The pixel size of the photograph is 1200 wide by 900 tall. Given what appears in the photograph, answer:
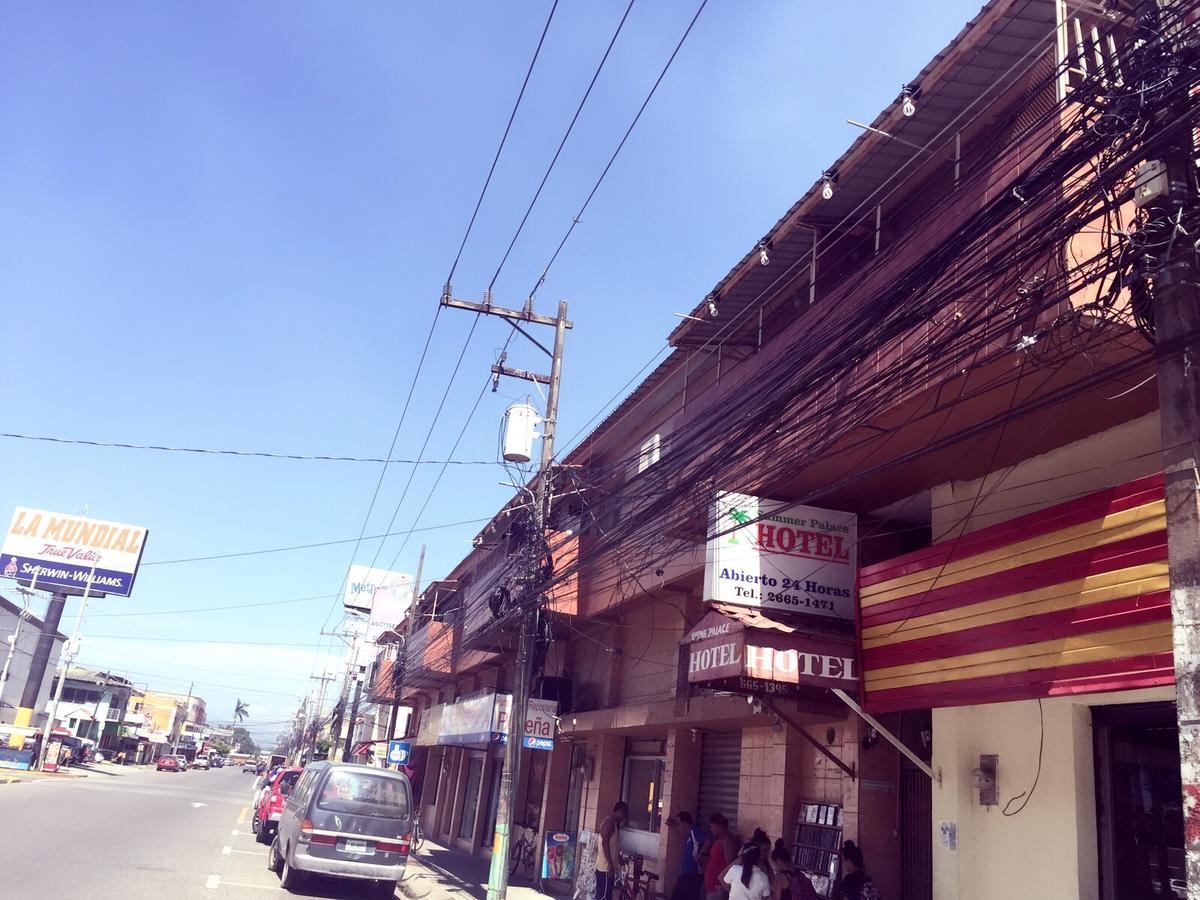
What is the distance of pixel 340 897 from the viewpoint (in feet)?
42.3

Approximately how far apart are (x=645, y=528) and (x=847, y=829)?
14.4ft

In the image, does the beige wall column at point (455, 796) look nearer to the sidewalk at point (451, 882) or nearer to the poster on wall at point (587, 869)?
the sidewalk at point (451, 882)

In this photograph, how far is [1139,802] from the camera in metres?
7.04

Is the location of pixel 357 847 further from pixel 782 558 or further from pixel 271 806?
pixel 271 806

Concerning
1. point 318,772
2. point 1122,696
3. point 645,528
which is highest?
point 645,528

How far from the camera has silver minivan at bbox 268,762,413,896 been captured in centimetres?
1251

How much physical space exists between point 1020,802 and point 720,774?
20.0ft

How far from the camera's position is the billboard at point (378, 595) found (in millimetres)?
46438

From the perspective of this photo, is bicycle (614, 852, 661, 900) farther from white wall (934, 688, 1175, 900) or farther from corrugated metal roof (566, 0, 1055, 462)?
corrugated metal roof (566, 0, 1055, 462)

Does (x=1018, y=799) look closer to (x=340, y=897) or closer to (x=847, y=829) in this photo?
(x=847, y=829)

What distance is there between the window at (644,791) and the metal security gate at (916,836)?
5.34 m

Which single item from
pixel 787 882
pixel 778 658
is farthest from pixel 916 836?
pixel 778 658

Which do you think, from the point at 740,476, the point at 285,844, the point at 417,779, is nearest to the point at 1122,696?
the point at 740,476

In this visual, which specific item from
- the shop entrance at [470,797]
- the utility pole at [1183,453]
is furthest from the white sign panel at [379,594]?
the utility pole at [1183,453]
